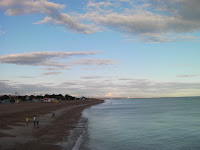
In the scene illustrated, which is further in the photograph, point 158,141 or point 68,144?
point 158,141

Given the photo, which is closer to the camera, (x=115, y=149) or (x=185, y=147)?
(x=115, y=149)

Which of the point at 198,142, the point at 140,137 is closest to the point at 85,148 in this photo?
the point at 140,137

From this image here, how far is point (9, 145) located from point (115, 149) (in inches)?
481

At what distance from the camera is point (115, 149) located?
72.9ft

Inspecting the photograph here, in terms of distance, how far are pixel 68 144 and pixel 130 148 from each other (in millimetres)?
7834

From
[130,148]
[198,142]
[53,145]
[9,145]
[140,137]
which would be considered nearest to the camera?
[9,145]

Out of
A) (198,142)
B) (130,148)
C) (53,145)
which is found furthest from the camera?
(198,142)

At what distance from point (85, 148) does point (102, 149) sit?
2069 mm

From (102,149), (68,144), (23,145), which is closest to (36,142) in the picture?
(23,145)

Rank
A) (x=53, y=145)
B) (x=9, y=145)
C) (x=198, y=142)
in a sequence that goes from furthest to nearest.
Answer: (x=198, y=142)
(x=53, y=145)
(x=9, y=145)

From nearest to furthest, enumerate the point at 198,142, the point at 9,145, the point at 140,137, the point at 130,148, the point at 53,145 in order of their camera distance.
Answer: the point at 9,145
the point at 53,145
the point at 130,148
the point at 198,142
the point at 140,137

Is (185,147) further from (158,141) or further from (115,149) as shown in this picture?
(115,149)

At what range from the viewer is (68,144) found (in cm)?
2270

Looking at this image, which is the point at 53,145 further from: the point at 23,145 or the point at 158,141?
the point at 158,141
